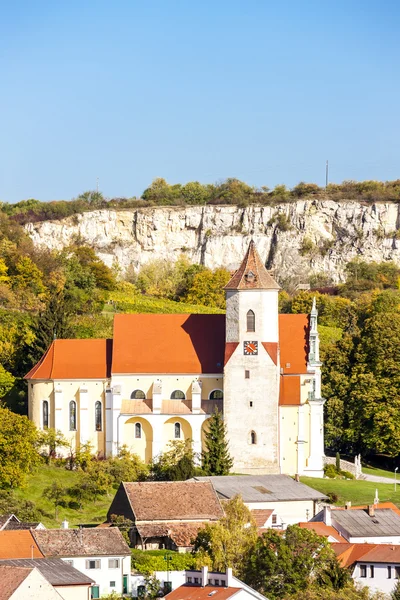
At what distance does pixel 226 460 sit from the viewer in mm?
79500

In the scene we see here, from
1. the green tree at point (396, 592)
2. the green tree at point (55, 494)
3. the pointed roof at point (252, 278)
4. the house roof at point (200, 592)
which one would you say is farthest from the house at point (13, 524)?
the pointed roof at point (252, 278)

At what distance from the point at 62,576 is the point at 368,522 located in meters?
16.4

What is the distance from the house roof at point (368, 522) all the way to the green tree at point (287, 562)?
24.7ft

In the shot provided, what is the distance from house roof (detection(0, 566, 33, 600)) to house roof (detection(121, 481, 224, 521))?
12.4 m

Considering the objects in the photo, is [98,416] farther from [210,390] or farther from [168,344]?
[210,390]

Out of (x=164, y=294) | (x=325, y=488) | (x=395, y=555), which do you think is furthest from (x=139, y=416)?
(x=164, y=294)

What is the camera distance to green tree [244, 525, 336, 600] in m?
59.7

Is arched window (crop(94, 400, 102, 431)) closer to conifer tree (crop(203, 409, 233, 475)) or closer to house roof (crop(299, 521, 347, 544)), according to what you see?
conifer tree (crop(203, 409, 233, 475))

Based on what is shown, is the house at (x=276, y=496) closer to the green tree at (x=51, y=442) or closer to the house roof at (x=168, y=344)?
the green tree at (x=51, y=442)

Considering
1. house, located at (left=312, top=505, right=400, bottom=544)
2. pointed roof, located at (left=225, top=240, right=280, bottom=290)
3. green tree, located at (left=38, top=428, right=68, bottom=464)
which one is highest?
pointed roof, located at (left=225, top=240, right=280, bottom=290)

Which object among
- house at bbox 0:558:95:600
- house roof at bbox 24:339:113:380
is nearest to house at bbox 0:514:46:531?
house at bbox 0:558:95:600

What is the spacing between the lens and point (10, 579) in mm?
55125

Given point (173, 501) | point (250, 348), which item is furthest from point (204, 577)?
point (250, 348)

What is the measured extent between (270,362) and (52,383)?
1078 cm
